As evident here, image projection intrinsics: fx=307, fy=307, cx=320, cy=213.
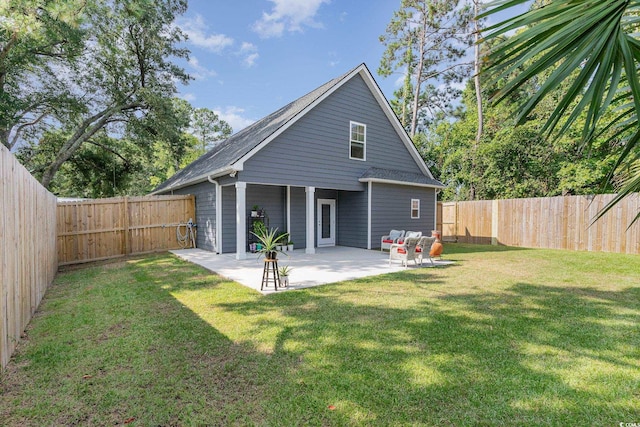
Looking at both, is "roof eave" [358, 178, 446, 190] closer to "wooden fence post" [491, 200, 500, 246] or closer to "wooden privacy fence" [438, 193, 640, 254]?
"wooden fence post" [491, 200, 500, 246]

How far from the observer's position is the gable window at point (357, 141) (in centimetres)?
1216

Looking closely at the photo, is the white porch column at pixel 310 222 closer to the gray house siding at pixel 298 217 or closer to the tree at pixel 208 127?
the gray house siding at pixel 298 217

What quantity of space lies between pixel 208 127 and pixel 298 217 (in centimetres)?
2992

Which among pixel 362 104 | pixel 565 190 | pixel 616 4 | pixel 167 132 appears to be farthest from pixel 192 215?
pixel 565 190

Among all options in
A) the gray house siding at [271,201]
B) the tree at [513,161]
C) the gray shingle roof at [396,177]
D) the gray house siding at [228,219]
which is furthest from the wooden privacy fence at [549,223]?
the gray house siding at [228,219]

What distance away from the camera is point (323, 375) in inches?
115

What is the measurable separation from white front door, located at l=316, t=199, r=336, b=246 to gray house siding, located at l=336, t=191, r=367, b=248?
0.22 m

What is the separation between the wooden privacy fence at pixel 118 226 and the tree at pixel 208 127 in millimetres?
27238

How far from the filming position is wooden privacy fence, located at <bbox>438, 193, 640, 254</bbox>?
34.0ft

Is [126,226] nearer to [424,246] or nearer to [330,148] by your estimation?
[330,148]

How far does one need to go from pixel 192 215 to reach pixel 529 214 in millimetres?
13853

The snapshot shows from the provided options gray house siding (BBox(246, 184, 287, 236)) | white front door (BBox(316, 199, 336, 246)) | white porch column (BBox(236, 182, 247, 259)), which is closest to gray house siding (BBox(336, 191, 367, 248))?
white front door (BBox(316, 199, 336, 246))

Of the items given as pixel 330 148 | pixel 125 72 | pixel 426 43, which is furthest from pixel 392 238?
pixel 426 43

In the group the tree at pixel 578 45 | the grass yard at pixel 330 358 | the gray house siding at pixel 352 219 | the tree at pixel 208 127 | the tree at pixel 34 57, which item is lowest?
the grass yard at pixel 330 358
